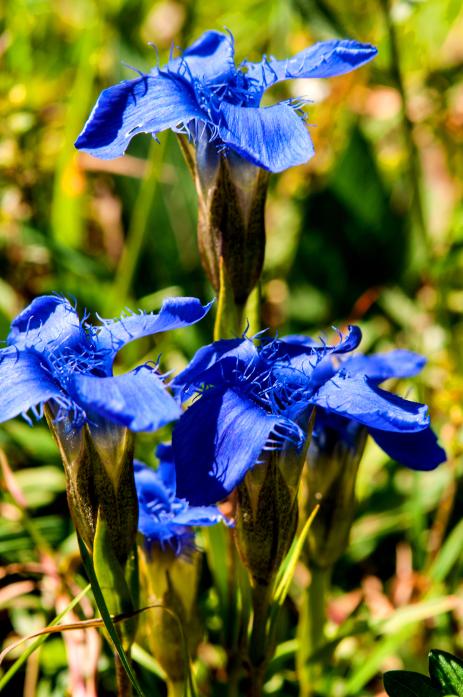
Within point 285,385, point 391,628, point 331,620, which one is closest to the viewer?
point 285,385

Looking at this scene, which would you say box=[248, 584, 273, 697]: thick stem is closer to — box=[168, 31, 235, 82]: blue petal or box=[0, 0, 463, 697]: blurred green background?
box=[0, 0, 463, 697]: blurred green background

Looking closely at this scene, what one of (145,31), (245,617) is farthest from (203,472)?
(145,31)

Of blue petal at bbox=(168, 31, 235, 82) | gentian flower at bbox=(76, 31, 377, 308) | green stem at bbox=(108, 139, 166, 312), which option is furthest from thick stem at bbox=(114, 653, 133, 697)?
green stem at bbox=(108, 139, 166, 312)

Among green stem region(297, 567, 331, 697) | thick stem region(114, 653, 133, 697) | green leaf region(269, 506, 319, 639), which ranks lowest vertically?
green stem region(297, 567, 331, 697)

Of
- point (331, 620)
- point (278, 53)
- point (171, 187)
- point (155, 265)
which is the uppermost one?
point (278, 53)

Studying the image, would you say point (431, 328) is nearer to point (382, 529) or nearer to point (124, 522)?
point (382, 529)

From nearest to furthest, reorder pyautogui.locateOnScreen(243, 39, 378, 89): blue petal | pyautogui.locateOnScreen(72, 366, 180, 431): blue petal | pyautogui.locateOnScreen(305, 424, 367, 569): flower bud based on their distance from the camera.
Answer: pyautogui.locateOnScreen(72, 366, 180, 431): blue petal, pyautogui.locateOnScreen(243, 39, 378, 89): blue petal, pyautogui.locateOnScreen(305, 424, 367, 569): flower bud
